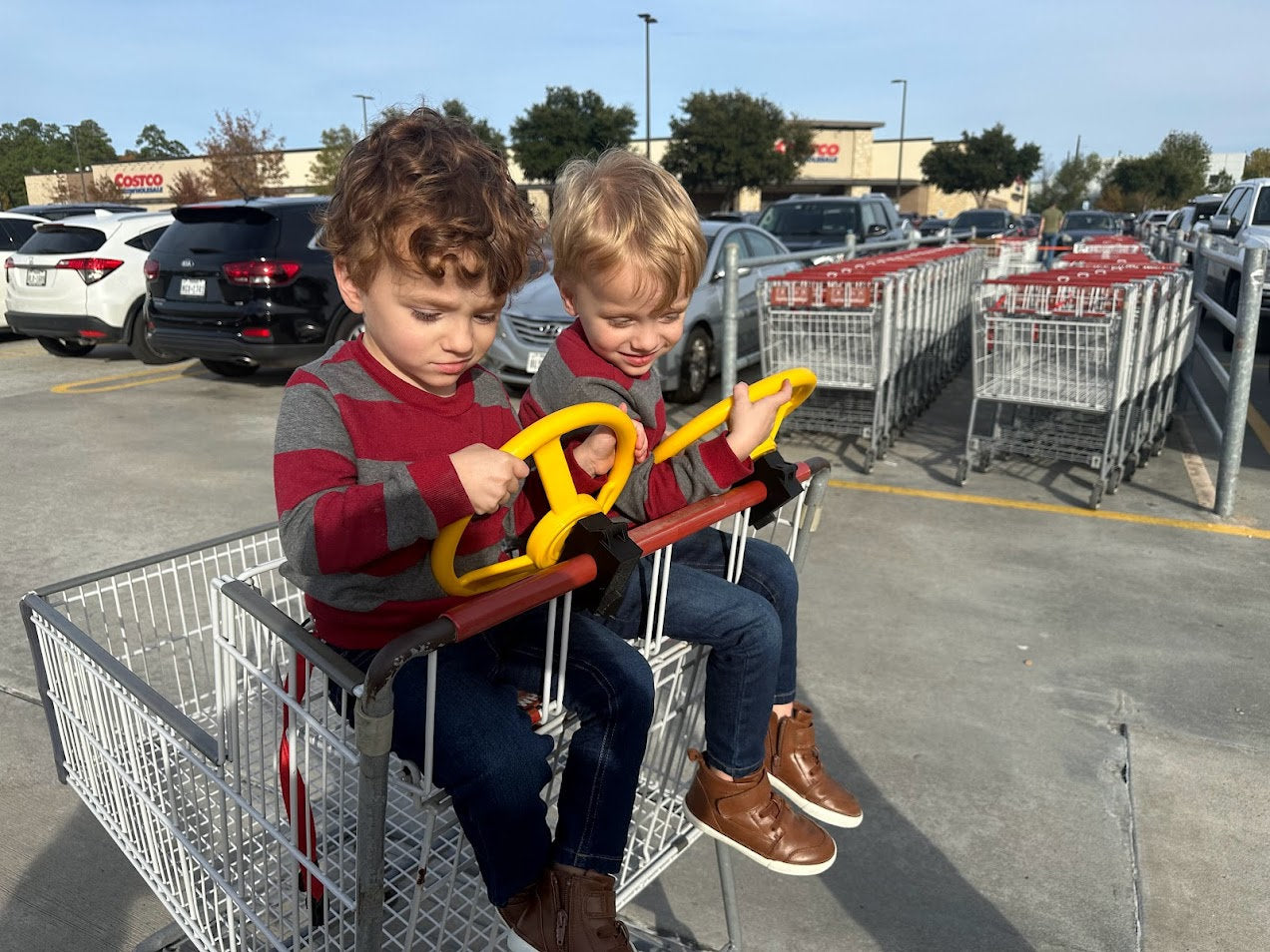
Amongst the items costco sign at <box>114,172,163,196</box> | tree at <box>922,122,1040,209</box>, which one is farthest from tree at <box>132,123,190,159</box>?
tree at <box>922,122,1040,209</box>

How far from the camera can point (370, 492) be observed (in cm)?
145

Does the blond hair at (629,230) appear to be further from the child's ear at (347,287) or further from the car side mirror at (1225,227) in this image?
the car side mirror at (1225,227)

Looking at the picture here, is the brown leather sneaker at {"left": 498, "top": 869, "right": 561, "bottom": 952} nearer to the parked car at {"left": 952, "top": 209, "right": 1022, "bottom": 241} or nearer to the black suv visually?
the black suv

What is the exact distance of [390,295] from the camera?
5.30ft

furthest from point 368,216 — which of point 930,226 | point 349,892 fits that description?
point 930,226

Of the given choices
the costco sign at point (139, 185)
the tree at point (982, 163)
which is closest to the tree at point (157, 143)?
the costco sign at point (139, 185)

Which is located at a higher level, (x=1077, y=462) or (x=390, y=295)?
(x=390, y=295)

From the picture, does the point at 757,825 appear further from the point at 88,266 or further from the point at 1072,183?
the point at 1072,183

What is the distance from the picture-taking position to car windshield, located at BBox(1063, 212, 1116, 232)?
25.4 metres

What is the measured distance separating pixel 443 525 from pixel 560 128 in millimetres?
47799

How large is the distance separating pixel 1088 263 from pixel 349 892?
7.62 metres

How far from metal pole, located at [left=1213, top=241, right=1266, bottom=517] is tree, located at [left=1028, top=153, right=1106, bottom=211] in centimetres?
6923

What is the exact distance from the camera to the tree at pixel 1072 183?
6719 centimetres

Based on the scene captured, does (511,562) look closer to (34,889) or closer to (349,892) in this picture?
(349,892)
